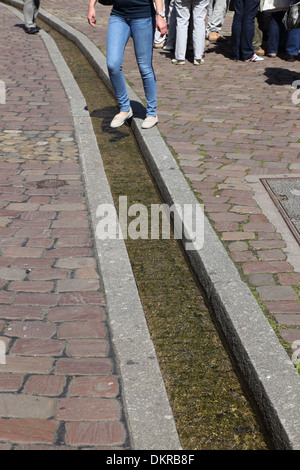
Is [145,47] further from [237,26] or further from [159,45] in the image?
[159,45]

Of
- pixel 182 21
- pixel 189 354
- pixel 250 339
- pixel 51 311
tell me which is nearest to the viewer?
pixel 250 339

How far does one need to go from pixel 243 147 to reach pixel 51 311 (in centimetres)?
323

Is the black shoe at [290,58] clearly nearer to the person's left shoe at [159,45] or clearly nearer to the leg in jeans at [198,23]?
the leg in jeans at [198,23]

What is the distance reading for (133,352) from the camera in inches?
126

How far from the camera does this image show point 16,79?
926 cm

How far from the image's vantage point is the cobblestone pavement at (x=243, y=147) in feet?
12.7

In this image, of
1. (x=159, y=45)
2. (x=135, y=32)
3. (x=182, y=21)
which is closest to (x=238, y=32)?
(x=182, y=21)

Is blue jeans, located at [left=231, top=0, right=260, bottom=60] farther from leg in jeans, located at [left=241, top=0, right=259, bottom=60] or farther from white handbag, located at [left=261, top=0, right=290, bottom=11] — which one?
white handbag, located at [left=261, top=0, right=290, bottom=11]

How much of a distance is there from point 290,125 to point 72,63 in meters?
5.19

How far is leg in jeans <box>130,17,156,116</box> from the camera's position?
601cm

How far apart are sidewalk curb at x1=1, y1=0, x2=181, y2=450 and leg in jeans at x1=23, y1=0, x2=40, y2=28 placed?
8.88m

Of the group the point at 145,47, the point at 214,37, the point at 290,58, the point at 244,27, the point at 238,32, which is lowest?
the point at 214,37

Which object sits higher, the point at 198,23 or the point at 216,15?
the point at 198,23
